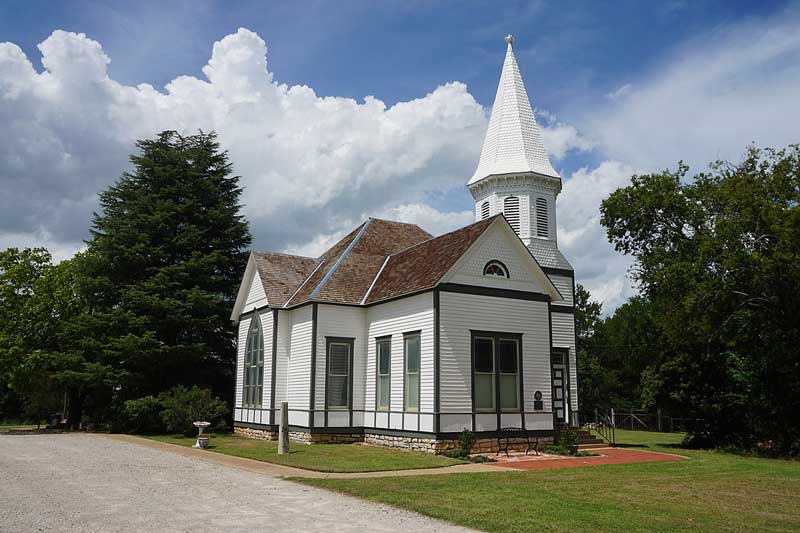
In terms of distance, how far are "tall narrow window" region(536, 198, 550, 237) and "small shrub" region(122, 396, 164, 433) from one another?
18.8 meters

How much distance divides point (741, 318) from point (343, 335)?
1480 cm

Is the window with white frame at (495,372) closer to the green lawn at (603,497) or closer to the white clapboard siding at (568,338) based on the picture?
the green lawn at (603,497)

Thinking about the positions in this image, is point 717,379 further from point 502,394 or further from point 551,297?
point 502,394

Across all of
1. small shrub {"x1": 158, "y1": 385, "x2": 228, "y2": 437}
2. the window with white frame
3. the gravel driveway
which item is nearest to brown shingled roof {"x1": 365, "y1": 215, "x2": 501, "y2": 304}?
the window with white frame

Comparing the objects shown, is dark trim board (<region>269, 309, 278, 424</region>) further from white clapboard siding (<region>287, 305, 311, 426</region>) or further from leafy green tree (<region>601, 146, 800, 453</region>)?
leafy green tree (<region>601, 146, 800, 453</region>)

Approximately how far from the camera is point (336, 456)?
19.4 m

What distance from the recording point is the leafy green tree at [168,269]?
32719mm

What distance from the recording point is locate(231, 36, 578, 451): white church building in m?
21.0

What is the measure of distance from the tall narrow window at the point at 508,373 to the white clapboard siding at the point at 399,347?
8.01 feet

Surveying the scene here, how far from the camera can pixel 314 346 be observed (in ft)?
79.0

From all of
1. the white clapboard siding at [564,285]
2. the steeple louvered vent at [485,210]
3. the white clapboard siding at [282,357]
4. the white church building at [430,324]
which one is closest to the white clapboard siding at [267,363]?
the white church building at [430,324]

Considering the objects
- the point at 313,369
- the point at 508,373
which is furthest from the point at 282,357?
the point at 508,373

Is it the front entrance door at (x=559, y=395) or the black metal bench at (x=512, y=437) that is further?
the front entrance door at (x=559, y=395)

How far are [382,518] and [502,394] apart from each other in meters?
11.9
